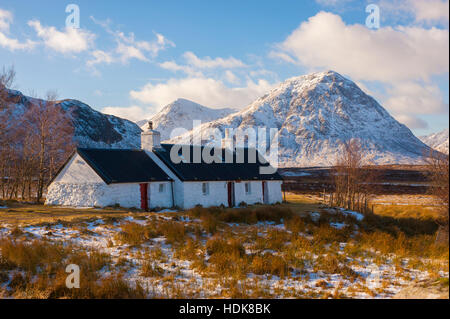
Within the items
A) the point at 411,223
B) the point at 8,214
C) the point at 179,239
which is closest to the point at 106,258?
the point at 179,239

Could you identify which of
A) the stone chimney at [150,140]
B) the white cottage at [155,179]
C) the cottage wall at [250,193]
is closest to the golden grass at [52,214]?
the white cottage at [155,179]

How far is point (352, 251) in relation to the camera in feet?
45.7

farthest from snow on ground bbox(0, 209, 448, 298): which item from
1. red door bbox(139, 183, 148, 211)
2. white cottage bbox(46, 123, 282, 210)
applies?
red door bbox(139, 183, 148, 211)

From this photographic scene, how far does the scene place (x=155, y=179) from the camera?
2698 centimetres

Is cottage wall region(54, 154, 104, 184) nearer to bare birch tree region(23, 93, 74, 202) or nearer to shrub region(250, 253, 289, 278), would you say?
bare birch tree region(23, 93, 74, 202)

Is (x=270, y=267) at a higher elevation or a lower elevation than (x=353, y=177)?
lower

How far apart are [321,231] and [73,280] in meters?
11.3

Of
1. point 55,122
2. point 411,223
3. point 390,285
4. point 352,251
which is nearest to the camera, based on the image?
point 390,285

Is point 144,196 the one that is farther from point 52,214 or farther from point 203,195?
point 52,214

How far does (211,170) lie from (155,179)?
6.14 metres

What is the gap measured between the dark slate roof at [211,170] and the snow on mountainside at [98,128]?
330 ft

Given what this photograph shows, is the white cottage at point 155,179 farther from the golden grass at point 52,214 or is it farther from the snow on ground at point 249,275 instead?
the snow on ground at point 249,275

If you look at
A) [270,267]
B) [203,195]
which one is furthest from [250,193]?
[270,267]

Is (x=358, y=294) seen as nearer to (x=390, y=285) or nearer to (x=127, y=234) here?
(x=390, y=285)
